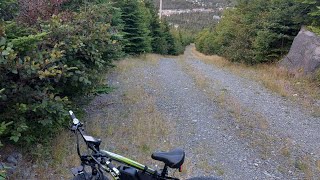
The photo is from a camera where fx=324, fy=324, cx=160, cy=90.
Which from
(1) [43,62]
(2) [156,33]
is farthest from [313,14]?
(2) [156,33]

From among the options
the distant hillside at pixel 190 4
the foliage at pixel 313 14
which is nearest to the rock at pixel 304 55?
the foliage at pixel 313 14

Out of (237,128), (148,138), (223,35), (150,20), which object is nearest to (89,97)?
(148,138)

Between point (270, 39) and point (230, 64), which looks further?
point (230, 64)

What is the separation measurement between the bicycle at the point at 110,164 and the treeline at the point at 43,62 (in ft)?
3.50

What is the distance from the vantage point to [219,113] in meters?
8.54

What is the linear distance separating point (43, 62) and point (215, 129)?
4451mm

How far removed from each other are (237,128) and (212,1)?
15551 centimetres

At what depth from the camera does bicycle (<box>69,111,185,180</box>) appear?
2959 millimetres

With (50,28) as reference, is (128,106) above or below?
below

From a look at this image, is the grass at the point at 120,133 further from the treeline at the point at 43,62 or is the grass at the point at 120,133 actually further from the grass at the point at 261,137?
the grass at the point at 261,137

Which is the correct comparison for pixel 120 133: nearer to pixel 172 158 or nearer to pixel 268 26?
pixel 172 158

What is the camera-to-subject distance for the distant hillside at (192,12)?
118 metres

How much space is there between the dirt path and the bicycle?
2177mm

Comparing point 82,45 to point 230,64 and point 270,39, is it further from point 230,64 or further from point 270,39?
point 230,64
